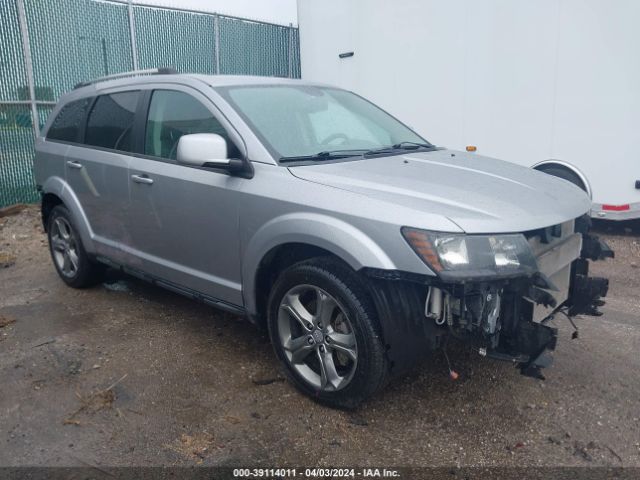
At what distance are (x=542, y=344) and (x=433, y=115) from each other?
5292 mm

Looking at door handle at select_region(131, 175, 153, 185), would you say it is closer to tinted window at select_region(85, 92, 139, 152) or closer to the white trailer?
tinted window at select_region(85, 92, 139, 152)

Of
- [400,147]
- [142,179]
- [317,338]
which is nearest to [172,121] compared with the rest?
[142,179]

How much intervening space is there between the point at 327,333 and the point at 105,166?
244 centimetres

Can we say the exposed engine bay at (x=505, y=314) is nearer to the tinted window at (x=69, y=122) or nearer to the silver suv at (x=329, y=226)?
the silver suv at (x=329, y=226)

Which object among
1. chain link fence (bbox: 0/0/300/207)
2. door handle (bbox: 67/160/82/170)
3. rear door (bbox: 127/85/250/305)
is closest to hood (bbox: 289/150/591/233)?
rear door (bbox: 127/85/250/305)

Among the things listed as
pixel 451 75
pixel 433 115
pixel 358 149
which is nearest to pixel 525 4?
pixel 451 75

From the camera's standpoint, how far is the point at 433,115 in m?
7.61

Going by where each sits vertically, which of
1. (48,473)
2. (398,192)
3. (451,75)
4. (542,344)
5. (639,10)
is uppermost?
(639,10)

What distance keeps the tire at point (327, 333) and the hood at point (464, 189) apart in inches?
18.4

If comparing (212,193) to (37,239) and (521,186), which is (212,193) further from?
(37,239)

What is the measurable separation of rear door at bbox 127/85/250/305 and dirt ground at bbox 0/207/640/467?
0.56 meters

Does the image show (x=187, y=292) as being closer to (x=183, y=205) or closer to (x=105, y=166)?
(x=183, y=205)

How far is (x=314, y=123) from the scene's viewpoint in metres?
3.91

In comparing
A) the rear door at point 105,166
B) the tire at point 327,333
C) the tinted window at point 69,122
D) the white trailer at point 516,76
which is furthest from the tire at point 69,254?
the white trailer at point 516,76
